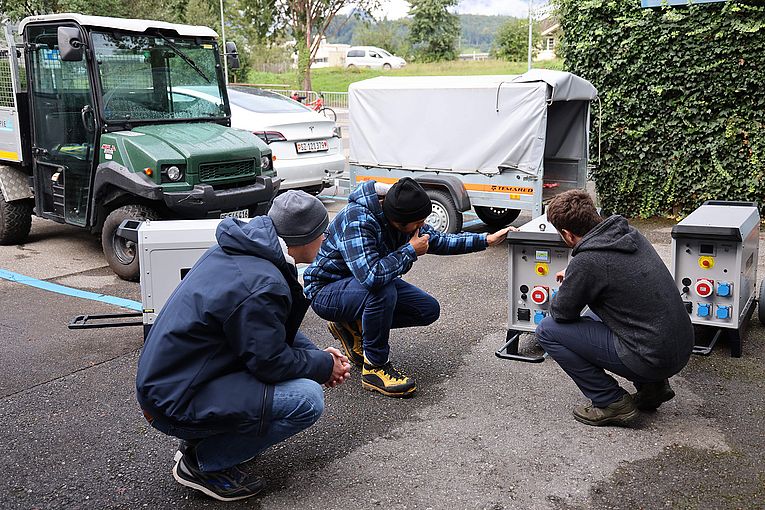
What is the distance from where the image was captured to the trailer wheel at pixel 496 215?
413 inches

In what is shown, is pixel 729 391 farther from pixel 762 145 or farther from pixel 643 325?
pixel 762 145

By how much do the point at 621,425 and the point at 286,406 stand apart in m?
2.03

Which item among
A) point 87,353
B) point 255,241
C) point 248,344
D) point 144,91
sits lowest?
point 87,353

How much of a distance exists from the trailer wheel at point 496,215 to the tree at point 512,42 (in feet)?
145

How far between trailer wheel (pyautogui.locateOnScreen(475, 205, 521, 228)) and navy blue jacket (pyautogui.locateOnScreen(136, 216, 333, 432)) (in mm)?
7208

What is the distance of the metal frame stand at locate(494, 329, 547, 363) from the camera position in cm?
561

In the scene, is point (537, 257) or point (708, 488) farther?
point (537, 257)

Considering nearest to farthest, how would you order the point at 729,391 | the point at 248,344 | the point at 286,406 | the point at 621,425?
the point at 248,344
the point at 286,406
the point at 621,425
the point at 729,391

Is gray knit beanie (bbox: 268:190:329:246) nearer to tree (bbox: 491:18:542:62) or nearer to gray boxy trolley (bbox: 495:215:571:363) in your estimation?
gray boxy trolley (bbox: 495:215:571:363)

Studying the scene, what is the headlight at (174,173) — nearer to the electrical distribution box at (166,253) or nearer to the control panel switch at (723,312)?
the electrical distribution box at (166,253)

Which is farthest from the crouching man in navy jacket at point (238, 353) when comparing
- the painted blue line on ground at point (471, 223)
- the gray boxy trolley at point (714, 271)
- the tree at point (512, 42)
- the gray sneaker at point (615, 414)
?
the tree at point (512, 42)

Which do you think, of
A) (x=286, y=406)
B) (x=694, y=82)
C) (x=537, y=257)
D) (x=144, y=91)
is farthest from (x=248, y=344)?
(x=694, y=82)

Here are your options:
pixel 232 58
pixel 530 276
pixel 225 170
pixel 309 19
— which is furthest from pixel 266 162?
pixel 309 19

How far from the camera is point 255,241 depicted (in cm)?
339
